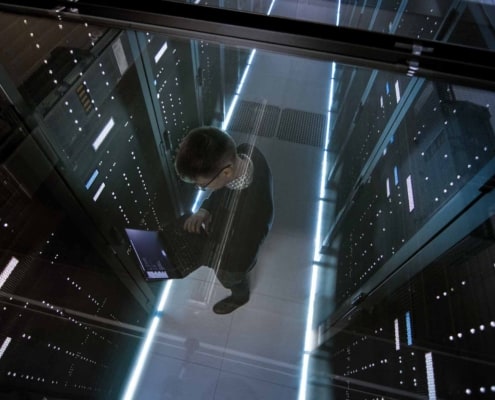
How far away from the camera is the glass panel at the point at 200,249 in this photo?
834 millimetres

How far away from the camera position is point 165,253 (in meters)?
1.13

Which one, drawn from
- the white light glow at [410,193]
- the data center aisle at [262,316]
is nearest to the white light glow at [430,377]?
the data center aisle at [262,316]

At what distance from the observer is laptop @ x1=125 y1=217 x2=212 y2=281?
1114 millimetres

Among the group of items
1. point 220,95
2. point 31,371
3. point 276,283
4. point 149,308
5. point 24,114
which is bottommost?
point 31,371

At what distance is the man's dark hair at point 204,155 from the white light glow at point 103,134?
9.5 inches

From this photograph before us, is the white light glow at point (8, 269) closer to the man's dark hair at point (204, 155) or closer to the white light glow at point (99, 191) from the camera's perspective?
the white light glow at point (99, 191)

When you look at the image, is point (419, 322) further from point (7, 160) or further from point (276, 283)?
point (7, 160)

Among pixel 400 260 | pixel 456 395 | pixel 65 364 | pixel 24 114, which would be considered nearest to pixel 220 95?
pixel 24 114

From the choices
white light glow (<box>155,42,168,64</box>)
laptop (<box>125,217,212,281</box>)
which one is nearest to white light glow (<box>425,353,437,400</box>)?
laptop (<box>125,217,212,281</box>)

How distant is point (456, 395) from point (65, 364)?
1.00m

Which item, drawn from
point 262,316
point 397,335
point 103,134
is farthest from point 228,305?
point 103,134

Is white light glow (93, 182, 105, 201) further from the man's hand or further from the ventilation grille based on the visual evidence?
the ventilation grille

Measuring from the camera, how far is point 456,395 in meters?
0.67

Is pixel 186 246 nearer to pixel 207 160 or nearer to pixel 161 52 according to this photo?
pixel 207 160
